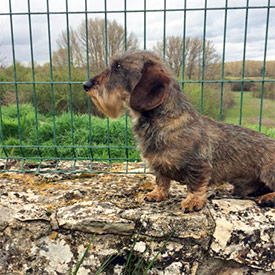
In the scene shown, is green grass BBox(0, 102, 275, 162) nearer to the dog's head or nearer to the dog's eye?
the dog's head

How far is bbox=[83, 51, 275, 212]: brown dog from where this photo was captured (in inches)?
110

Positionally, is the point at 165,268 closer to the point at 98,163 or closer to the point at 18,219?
the point at 18,219

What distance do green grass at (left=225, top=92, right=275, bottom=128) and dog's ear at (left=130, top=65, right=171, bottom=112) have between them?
2.40 m

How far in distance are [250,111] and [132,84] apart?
3342 mm

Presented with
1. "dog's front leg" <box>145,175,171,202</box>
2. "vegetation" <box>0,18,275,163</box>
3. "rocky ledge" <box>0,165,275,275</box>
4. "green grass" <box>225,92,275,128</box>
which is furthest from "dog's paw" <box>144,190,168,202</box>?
"green grass" <box>225,92,275,128</box>

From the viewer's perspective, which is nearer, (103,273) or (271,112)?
(103,273)

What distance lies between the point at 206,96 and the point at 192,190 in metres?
3.18

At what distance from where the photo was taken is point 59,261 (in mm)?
2939

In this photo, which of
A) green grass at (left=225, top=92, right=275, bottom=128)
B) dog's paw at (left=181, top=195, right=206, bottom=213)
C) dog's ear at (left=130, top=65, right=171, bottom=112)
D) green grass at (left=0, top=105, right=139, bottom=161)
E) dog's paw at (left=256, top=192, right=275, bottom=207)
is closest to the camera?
dog's ear at (left=130, top=65, right=171, bottom=112)

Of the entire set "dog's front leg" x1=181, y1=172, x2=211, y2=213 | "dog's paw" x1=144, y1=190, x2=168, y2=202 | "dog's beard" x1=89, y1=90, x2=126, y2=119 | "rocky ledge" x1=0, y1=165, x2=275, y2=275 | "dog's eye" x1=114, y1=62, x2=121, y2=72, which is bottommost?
"rocky ledge" x1=0, y1=165, x2=275, y2=275

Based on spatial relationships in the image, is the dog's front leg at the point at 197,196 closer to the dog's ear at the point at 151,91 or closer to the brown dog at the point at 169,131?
the brown dog at the point at 169,131

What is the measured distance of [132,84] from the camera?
9.46ft

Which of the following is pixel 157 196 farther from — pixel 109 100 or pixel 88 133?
pixel 88 133

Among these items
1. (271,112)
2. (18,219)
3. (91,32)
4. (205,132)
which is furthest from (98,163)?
(271,112)
